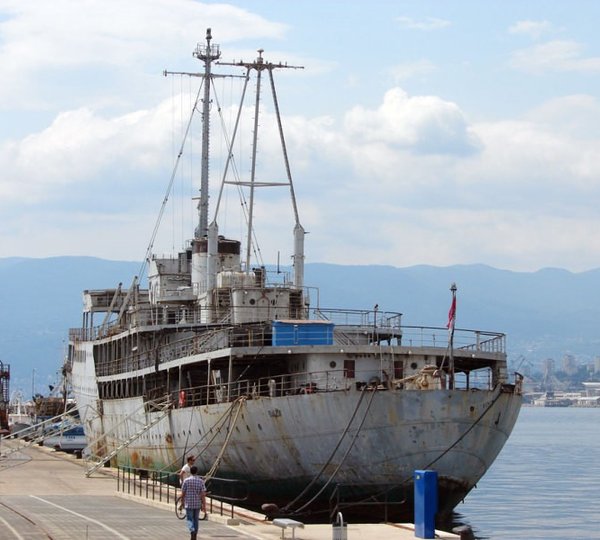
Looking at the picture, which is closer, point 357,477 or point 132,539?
point 132,539

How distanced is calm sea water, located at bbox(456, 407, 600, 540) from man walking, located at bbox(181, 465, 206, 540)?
1894 centimetres

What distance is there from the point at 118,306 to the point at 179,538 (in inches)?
1578

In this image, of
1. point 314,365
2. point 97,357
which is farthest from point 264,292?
point 97,357

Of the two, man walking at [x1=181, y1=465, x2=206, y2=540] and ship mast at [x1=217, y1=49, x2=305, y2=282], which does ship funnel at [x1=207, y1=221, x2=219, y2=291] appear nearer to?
ship mast at [x1=217, y1=49, x2=305, y2=282]

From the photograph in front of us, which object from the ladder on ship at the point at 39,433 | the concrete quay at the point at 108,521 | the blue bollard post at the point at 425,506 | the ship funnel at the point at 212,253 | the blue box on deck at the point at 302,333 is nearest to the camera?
the blue bollard post at the point at 425,506

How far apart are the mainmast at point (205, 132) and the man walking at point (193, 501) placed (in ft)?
110

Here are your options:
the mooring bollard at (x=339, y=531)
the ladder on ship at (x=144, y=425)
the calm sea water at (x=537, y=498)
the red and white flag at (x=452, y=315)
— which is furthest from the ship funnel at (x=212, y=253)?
the mooring bollard at (x=339, y=531)

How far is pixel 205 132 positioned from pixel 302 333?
19.0 meters

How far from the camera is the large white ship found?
37.2 metres

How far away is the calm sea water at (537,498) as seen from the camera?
150ft

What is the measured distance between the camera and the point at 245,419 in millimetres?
40156

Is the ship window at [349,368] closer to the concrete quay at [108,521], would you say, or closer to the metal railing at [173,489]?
the metal railing at [173,489]

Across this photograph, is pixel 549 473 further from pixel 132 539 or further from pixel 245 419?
pixel 132 539

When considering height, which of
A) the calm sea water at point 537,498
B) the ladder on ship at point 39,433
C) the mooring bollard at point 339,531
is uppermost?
the mooring bollard at point 339,531
